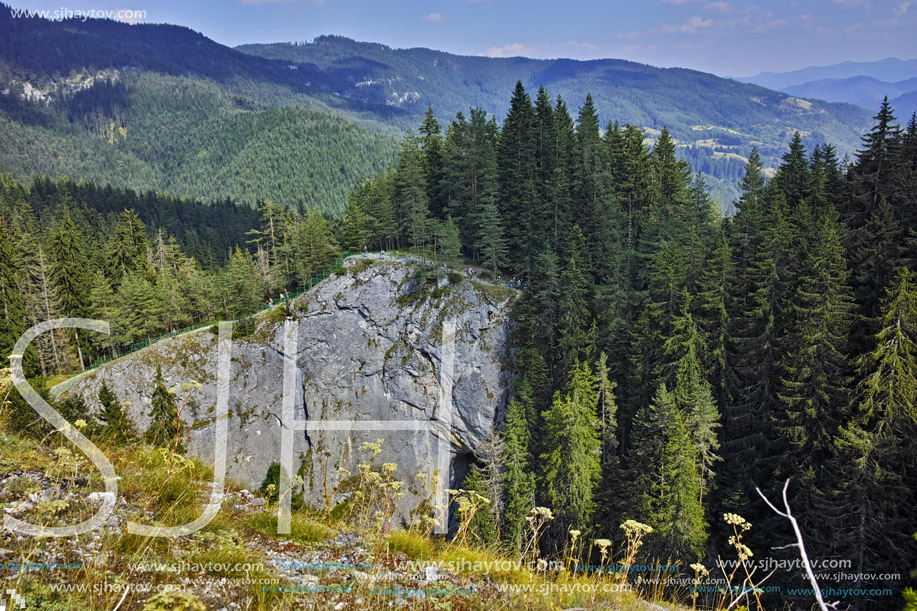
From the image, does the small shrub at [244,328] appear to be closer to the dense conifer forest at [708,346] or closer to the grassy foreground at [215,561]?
the dense conifer forest at [708,346]

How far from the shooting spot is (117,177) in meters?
179

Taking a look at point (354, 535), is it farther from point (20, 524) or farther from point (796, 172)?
point (796, 172)

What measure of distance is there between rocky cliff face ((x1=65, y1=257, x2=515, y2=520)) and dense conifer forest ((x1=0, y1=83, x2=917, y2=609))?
138 inches

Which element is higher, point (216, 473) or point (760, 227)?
point (760, 227)

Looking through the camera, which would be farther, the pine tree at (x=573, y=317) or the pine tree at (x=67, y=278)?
the pine tree at (x=67, y=278)

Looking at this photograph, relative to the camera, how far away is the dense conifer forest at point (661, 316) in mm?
20422

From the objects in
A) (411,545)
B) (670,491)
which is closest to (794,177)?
(670,491)

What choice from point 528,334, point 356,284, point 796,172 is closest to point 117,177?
point 356,284

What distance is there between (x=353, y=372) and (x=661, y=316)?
24961mm

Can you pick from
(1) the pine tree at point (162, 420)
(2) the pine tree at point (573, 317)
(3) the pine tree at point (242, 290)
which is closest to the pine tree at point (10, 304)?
(3) the pine tree at point (242, 290)

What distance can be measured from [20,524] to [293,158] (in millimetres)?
165811

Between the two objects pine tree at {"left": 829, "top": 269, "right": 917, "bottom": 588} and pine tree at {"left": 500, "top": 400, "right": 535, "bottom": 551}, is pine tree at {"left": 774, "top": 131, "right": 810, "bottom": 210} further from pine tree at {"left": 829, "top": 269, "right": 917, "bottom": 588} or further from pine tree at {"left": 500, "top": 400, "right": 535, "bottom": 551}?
pine tree at {"left": 500, "top": 400, "right": 535, "bottom": 551}

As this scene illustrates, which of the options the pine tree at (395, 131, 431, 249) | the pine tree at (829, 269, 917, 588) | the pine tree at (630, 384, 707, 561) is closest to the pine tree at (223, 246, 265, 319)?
the pine tree at (395, 131, 431, 249)

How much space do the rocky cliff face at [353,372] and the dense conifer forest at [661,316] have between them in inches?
138
